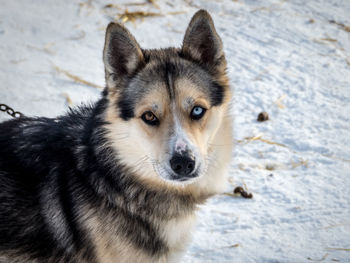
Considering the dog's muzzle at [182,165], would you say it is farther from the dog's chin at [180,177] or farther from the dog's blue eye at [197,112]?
the dog's blue eye at [197,112]

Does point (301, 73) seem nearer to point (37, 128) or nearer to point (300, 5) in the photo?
point (300, 5)

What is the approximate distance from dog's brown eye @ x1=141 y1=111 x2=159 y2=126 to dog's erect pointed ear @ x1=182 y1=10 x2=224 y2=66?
62 centimetres

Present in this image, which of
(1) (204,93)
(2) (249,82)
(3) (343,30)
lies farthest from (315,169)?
(3) (343,30)

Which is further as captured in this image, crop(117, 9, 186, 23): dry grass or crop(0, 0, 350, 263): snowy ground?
crop(117, 9, 186, 23): dry grass

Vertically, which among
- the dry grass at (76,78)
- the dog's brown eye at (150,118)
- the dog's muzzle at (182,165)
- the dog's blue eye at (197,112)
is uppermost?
the dry grass at (76,78)

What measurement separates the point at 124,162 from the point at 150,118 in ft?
1.35

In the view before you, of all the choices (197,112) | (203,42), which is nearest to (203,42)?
(203,42)

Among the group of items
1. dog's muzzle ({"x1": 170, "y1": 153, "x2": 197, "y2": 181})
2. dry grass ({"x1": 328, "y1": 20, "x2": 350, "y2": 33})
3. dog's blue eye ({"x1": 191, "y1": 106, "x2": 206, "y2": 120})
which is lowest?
dog's muzzle ({"x1": 170, "y1": 153, "x2": 197, "y2": 181})

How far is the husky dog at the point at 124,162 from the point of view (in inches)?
100

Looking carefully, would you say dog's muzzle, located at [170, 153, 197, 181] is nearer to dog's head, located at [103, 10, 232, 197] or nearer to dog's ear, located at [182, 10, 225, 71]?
dog's head, located at [103, 10, 232, 197]

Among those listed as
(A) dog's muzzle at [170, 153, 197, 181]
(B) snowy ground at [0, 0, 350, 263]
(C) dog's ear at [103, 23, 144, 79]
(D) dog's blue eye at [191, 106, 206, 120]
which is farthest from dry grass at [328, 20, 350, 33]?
(A) dog's muzzle at [170, 153, 197, 181]

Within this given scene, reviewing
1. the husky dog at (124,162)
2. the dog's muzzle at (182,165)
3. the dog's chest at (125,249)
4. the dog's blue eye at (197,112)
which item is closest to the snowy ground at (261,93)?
the dog's chest at (125,249)

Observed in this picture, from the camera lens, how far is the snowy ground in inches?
148

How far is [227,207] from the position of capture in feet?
13.3
